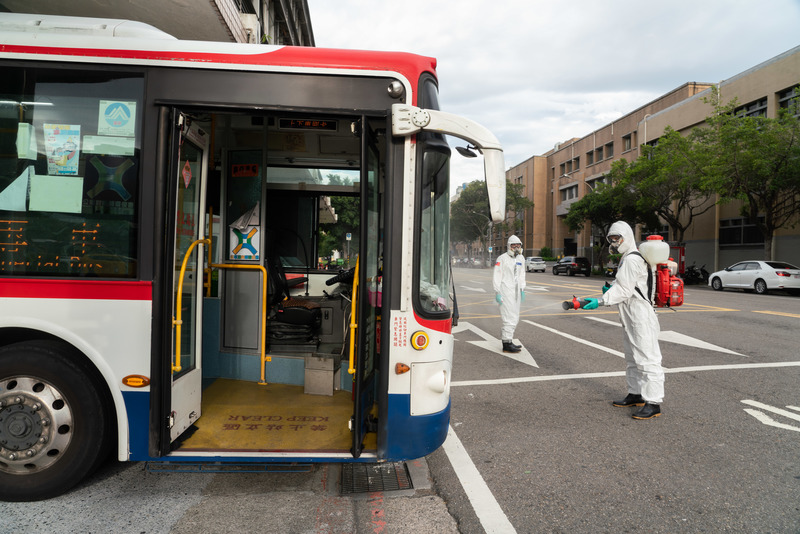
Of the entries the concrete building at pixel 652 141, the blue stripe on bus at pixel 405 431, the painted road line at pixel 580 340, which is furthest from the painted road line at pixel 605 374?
the concrete building at pixel 652 141

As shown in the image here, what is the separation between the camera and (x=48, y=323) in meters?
3.12

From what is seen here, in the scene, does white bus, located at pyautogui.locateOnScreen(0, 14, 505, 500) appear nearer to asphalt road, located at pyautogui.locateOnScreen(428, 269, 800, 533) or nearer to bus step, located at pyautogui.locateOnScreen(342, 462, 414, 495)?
bus step, located at pyautogui.locateOnScreen(342, 462, 414, 495)

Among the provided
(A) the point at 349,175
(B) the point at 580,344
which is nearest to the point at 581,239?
(B) the point at 580,344

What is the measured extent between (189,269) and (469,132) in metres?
2.16

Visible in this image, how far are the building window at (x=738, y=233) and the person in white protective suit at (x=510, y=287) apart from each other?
2793 centimetres

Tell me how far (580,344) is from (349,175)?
5.57 m

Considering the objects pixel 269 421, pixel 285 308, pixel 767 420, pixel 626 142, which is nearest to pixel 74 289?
pixel 269 421

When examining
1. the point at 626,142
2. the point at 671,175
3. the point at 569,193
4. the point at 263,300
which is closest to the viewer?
the point at 263,300

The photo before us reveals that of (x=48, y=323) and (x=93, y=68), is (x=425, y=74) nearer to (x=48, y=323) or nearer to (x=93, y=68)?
(x=93, y=68)

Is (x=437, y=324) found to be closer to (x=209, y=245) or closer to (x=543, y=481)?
(x=543, y=481)

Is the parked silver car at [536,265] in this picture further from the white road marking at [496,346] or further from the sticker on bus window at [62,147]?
the sticker on bus window at [62,147]

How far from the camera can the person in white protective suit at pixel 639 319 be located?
200 inches

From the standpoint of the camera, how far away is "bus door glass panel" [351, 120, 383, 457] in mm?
3219

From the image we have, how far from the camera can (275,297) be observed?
231 inches
